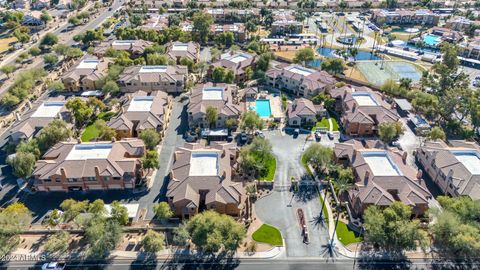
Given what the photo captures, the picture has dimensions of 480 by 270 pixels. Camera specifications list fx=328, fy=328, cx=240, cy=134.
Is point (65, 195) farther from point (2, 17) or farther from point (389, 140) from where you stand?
point (2, 17)

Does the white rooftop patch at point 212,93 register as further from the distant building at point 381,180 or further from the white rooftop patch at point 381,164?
the white rooftop patch at point 381,164

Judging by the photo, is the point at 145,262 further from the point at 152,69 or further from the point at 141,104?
the point at 152,69

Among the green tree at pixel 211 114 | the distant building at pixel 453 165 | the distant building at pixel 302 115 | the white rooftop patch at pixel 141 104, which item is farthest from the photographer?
the distant building at pixel 302 115

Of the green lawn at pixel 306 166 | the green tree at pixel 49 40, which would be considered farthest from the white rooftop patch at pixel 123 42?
the green lawn at pixel 306 166

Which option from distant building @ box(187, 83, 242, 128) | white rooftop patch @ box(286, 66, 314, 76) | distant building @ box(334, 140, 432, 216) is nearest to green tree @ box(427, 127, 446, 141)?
distant building @ box(334, 140, 432, 216)

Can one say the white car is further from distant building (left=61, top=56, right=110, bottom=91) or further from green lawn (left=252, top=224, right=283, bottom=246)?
distant building (left=61, top=56, right=110, bottom=91)

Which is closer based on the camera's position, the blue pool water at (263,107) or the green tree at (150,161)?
the green tree at (150,161)

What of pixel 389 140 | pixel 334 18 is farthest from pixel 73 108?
pixel 334 18
